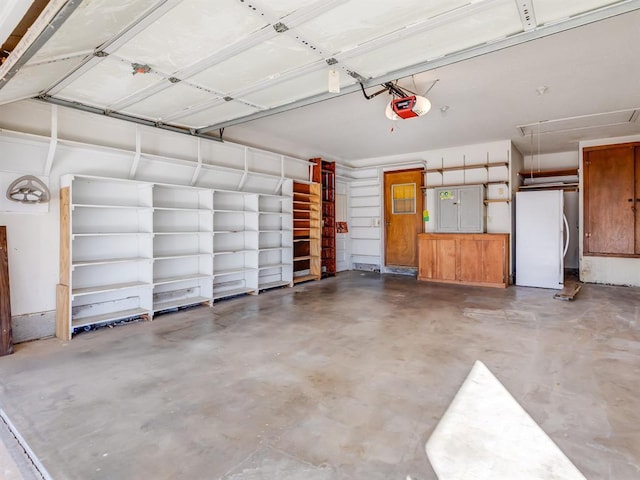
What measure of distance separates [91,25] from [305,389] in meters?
2.86

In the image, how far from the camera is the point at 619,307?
503 cm

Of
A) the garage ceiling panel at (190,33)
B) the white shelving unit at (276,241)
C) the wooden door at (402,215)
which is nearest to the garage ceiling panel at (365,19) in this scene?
the garage ceiling panel at (190,33)

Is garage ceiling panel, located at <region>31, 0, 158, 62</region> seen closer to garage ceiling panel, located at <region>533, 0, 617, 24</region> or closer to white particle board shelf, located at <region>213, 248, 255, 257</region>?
garage ceiling panel, located at <region>533, 0, 617, 24</region>

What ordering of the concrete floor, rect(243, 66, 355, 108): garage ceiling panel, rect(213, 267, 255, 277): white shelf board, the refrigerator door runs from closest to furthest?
the concrete floor → rect(243, 66, 355, 108): garage ceiling panel → rect(213, 267, 255, 277): white shelf board → the refrigerator door

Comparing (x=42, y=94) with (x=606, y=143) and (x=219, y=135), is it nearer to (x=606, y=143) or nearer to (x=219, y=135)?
(x=219, y=135)

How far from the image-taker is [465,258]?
7.07 meters

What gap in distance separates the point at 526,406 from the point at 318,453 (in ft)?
4.82

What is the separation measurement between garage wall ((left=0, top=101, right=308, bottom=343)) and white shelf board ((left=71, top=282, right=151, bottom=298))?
13.5 inches

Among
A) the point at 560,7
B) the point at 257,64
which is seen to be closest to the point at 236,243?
the point at 257,64

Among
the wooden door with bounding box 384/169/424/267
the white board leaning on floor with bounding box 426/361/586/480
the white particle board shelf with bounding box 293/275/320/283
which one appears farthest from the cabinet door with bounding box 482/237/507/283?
the white board leaning on floor with bounding box 426/361/586/480

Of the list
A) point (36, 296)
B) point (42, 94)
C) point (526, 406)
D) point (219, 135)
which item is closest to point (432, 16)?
point (526, 406)

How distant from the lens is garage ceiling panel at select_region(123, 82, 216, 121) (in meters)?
3.62

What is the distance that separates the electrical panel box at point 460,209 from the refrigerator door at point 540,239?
689mm

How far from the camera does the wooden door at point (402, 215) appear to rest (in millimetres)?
8242
